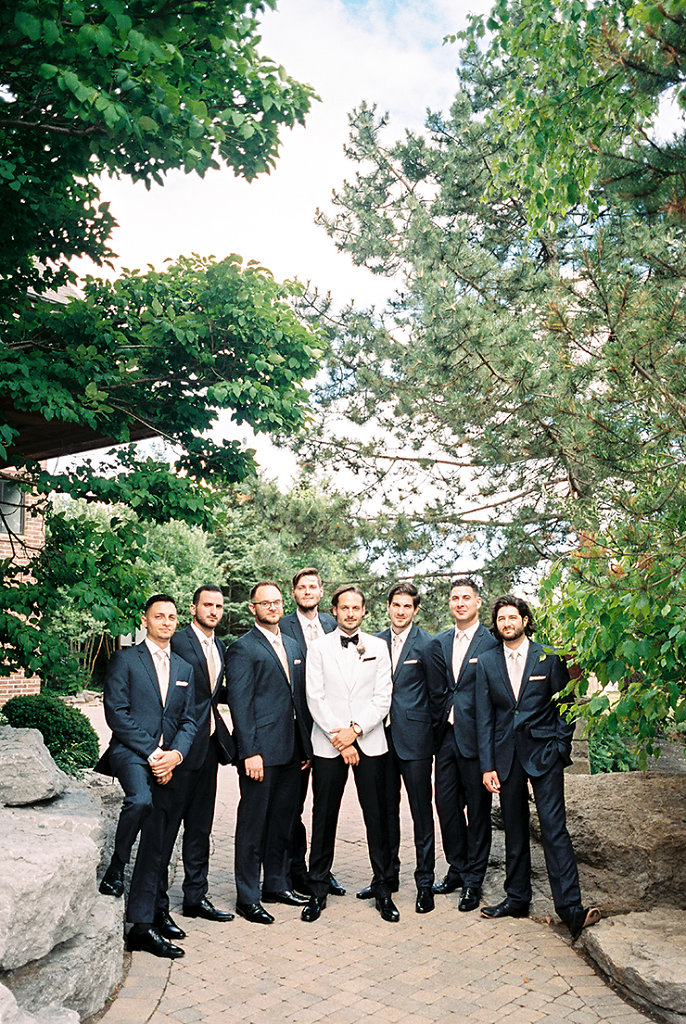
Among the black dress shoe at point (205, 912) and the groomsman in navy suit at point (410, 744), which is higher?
the groomsman in navy suit at point (410, 744)

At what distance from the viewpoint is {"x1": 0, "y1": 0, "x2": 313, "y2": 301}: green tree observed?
4895 mm

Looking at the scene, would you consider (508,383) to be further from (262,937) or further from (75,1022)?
(75,1022)

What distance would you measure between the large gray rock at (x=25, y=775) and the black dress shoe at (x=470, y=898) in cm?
287

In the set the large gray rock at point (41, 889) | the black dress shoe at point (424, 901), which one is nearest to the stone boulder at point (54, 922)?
the large gray rock at point (41, 889)

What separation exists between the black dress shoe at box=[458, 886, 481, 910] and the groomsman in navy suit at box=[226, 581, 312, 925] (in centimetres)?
113

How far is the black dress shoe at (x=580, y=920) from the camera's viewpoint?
18.1ft

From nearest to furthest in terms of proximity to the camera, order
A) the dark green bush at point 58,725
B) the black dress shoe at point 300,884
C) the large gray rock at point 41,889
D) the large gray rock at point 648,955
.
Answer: the large gray rock at point 41,889, the large gray rock at point 648,955, the black dress shoe at point 300,884, the dark green bush at point 58,725

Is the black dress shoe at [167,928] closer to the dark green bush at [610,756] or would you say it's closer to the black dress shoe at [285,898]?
the black dress shoe at [285,898]

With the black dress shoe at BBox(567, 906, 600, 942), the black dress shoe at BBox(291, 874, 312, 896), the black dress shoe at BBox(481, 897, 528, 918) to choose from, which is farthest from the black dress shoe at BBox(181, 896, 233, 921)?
the black dress shoe at BBox(567, 906, 600, 942)

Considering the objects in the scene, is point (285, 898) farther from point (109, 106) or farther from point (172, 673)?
point (109, 106)

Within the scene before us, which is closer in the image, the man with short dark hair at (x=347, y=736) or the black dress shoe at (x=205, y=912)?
the black dress shoe at (x=205, y=912)

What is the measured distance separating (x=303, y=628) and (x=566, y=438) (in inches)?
139

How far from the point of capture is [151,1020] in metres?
4.34

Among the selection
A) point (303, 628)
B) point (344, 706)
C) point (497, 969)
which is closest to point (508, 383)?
point (303, 628)
